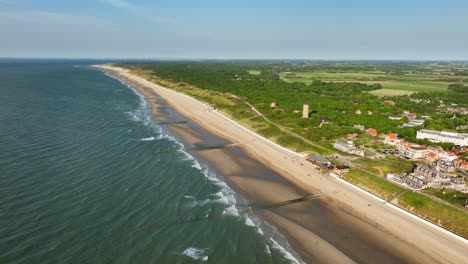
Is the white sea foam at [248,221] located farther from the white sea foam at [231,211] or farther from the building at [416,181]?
the building at [416,181]

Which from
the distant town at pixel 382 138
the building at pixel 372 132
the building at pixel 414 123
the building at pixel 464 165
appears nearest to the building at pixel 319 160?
the distant town at pixel 382 138

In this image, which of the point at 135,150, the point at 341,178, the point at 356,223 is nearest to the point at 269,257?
the point at 356,223

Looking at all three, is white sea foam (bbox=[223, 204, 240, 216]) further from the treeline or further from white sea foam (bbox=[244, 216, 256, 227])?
the treeline

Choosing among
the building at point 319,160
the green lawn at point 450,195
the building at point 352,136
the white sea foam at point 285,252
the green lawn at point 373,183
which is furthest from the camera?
the building at point 352,136

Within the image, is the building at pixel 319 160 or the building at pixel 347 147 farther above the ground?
the building at pixel 347 147

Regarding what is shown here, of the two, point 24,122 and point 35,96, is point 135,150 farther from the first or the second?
point 35,96
